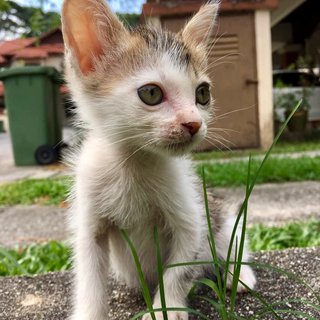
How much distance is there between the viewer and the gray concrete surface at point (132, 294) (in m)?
1.60

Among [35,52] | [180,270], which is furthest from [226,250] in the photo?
[35,52]

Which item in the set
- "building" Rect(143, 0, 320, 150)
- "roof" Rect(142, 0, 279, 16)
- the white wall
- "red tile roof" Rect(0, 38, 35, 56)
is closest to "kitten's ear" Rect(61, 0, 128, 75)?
"building" Rect(143, 0, 320, 150)

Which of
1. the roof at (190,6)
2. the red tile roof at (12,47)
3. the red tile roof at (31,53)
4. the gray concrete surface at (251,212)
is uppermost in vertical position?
the red tile roof at (12,47)

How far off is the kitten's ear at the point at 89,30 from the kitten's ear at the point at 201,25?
302 millimetres

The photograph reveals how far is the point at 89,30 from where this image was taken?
5.28ft

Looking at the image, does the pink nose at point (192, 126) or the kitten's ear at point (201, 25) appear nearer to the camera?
the pink nose at point (192, 126)

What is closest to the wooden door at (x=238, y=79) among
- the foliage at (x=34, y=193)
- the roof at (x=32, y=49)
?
the foliage at (x=34, y=193)

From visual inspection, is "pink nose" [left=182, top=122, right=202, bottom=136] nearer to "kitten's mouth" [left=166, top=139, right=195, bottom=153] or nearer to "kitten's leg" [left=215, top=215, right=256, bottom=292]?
"kitten's mouth" [left=166, top=139, right=195, bottom=153]

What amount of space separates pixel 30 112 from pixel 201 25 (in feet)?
20.6

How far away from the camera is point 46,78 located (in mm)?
7789

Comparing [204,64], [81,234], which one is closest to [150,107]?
[204,64]

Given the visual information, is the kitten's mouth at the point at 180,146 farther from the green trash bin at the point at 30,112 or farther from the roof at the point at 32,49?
the roof at the point at 32,49

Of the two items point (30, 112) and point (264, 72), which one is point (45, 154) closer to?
point (30, 112)

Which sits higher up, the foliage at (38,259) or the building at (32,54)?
the building at (32,54)
